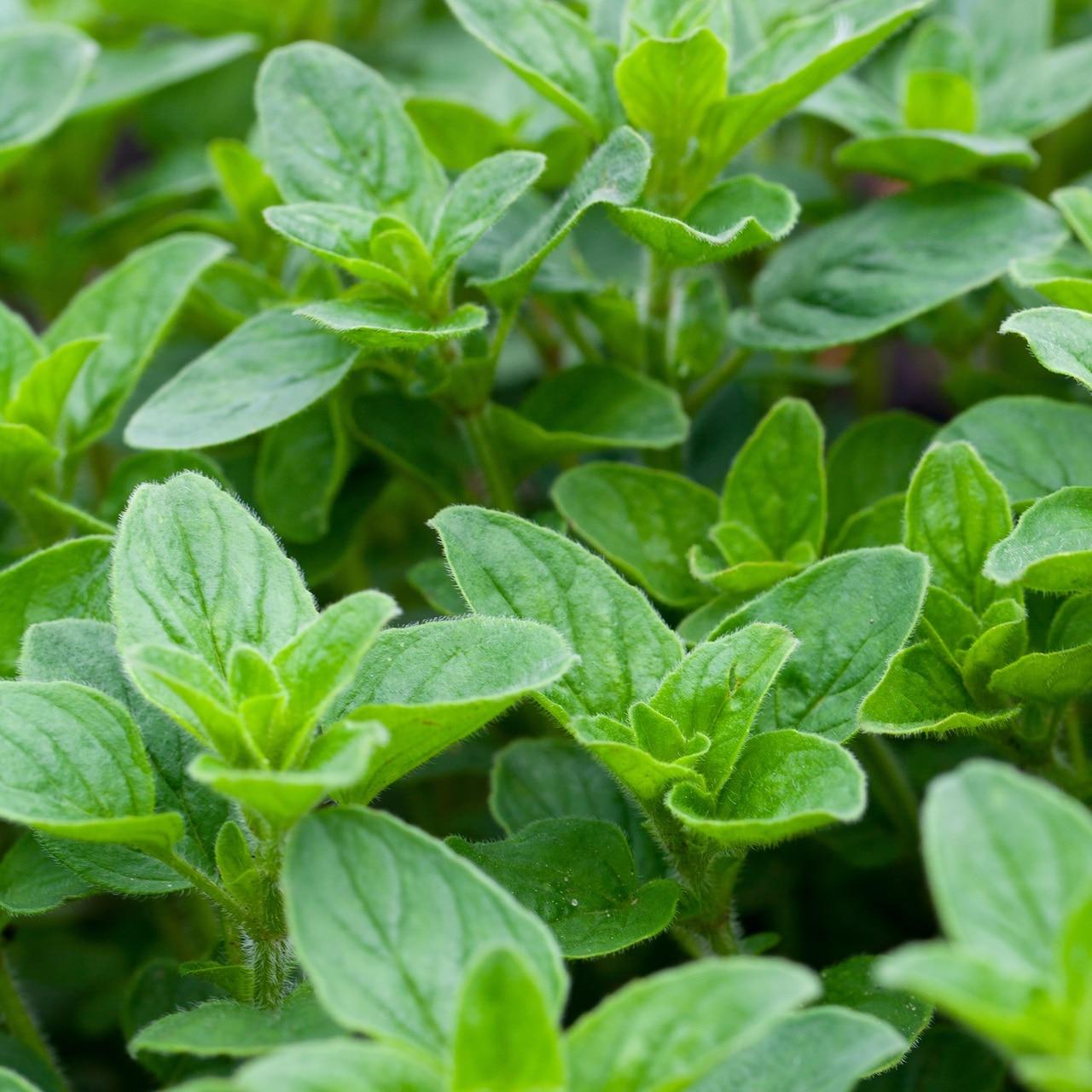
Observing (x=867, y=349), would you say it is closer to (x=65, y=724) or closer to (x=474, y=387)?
(x=474, y=387)

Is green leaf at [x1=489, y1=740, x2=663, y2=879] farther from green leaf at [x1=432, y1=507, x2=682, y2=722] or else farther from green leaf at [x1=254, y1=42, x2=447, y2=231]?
green leaf at [x1=254, y1=42, x2=447, y2=231]

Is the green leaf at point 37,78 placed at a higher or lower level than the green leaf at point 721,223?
higher

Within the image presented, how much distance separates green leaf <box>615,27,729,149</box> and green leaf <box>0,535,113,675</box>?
2.12 feet

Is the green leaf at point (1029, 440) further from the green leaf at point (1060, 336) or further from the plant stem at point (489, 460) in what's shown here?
the plant stem at point (489, 460)

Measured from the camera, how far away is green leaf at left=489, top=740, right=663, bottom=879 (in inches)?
51.6

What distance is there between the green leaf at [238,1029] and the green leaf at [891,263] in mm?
843

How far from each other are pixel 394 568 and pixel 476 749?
353 millimetres

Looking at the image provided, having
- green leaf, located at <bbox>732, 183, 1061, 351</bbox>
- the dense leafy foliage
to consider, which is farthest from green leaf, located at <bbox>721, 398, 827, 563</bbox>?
green leaf, located at <bbox>732, 183, 1061, 351</bbox>

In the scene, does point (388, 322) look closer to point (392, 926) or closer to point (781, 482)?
point (781, 482)

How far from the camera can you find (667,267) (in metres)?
1.42

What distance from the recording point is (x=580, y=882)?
3.67ft

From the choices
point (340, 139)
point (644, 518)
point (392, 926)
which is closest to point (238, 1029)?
point (392, 926)

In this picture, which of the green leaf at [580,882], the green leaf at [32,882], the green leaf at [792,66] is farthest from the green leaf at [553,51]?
the green leaf at [32,882]

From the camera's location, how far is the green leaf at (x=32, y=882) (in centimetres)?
113
